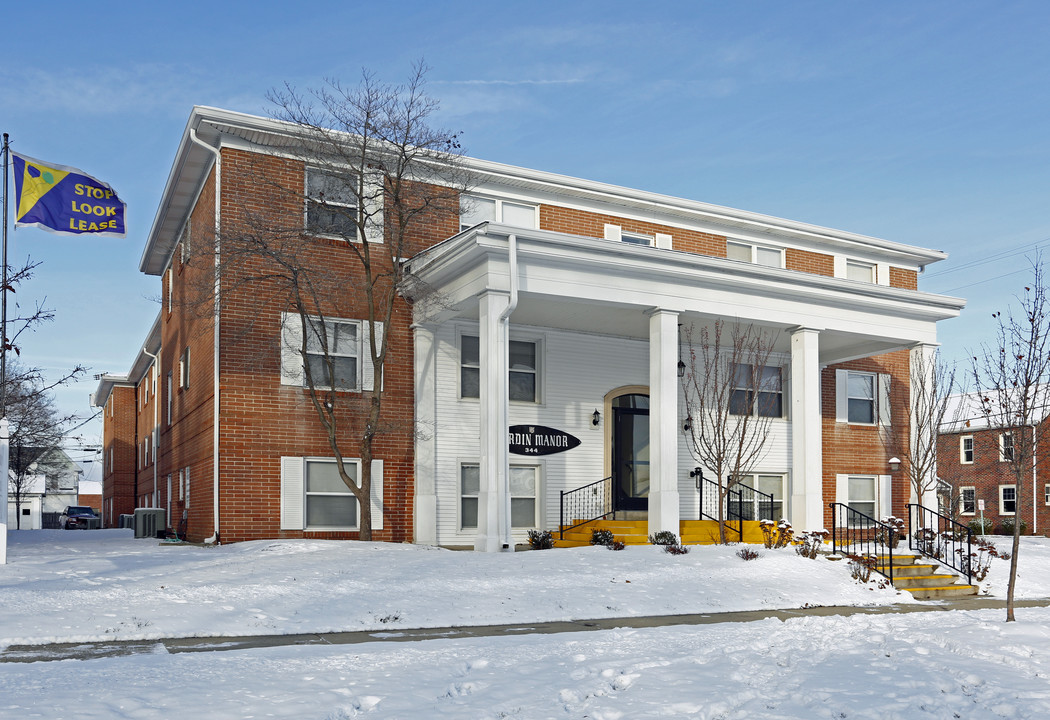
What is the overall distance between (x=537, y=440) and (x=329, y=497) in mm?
4603

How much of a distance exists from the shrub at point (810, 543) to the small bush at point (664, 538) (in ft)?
6.82

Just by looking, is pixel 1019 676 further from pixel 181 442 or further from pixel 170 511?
pixel 170 511

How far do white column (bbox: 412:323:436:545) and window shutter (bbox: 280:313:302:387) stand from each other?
230 centimetres

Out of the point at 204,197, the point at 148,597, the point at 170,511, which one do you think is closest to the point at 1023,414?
the point at 148,597

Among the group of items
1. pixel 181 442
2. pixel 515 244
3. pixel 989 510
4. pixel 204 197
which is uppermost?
pixel 204 197

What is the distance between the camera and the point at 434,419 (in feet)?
62.5

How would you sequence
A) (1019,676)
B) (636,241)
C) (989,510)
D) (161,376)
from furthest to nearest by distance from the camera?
(989,510), (161,376), (636,241), (1019,676)

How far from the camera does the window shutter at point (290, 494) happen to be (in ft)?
57.5

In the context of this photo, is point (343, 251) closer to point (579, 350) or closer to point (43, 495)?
point (579, 350)

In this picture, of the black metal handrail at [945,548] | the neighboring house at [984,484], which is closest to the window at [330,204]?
the black metal handrail at [945,548]

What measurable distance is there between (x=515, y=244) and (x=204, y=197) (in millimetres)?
7261

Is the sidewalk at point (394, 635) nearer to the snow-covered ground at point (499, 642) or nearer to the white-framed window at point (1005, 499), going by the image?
the snow-covered ground at point (499, 642)

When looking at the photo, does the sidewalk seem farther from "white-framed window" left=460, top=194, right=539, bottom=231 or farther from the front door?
"white-framed window" left=460, top=194, right=539, bottom=231

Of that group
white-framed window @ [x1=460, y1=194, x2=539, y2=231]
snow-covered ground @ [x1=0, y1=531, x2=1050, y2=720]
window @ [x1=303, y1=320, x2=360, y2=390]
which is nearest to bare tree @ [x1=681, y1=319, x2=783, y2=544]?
white-framed window @ [x1=460, y1=194, x2=539, y2=231]
